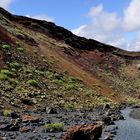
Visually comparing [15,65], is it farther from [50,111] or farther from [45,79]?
[50,111]

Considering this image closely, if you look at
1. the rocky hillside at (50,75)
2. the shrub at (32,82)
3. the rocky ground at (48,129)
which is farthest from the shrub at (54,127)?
the shrub at (32,82)

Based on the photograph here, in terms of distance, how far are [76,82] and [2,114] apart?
32831 mm

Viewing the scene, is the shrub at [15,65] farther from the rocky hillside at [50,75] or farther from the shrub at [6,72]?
the shrub at [6,72]

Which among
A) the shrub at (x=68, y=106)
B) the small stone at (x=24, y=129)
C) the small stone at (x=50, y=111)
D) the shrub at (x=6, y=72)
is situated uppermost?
the shrub at (x=6, y=72)

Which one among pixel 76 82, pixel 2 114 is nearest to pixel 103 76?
pixel 76 82

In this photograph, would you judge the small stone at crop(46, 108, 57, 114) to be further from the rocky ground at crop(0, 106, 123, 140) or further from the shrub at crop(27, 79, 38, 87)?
the shrub at crop(27, 79, 38, 87)

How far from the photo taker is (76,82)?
234ft

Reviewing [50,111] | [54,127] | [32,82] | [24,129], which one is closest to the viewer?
[24,129]

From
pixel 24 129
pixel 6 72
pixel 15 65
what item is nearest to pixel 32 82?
pixel 6 72

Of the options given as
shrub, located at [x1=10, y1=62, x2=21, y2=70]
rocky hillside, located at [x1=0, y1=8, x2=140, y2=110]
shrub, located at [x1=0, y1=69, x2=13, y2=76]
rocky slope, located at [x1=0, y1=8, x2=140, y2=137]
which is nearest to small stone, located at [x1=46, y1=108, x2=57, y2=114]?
rocky slope, located at [x1=0, y1=8, x2=140, y2=137]

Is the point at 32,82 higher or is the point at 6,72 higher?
the point at 6,72

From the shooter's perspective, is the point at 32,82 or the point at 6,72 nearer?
the point at 32,82

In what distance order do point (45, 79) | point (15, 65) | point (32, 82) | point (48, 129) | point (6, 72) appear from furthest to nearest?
1. point (45, 79)
2. point (15, 65)
3. point (6, 72)
4. point (32, 82)
5. point (48, 129)

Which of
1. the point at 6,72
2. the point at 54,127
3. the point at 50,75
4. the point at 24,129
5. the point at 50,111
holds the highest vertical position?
the point at 50,75
